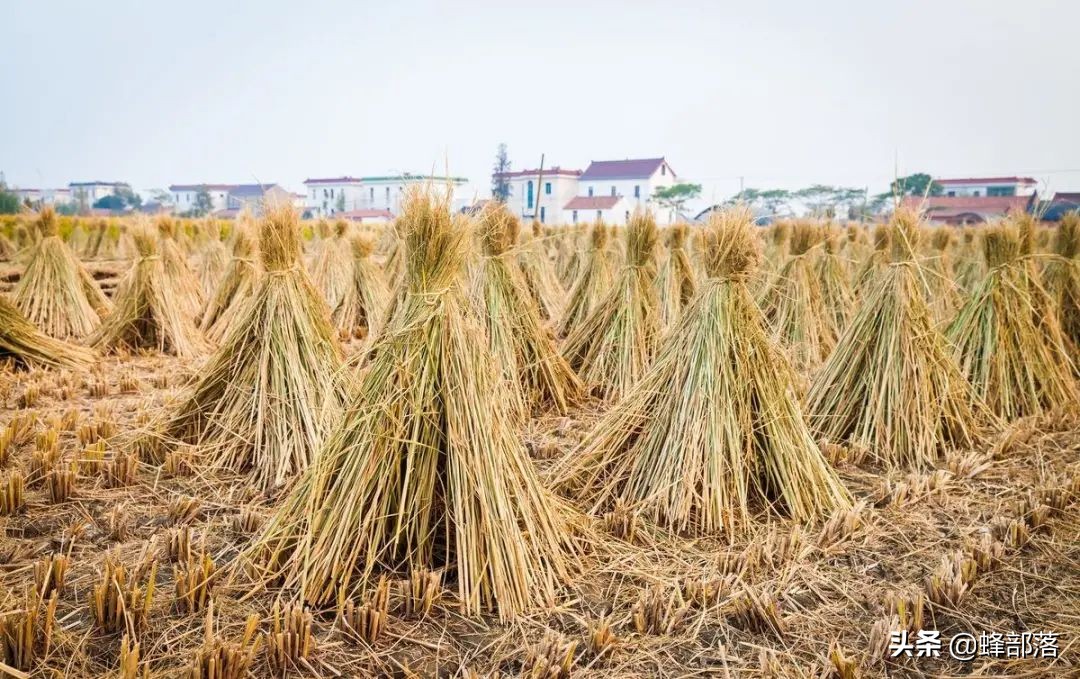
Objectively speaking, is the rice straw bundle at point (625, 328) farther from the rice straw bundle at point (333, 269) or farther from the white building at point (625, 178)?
the white building at point (625, 178)

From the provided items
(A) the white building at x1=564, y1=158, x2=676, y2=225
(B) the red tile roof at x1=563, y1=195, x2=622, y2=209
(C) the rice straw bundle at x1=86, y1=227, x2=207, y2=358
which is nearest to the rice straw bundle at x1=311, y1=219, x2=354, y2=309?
(C) the rice straw bundle at x1=86, y1=227, x2=207, y2=358

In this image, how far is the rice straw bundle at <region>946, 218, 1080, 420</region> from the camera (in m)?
5.23

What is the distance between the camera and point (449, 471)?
2588 millimetres

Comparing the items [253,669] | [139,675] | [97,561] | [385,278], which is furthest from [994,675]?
[385,278]

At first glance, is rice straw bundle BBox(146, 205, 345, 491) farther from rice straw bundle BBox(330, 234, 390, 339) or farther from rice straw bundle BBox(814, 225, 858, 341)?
rice straw bundle BBox(814, 225, 858, 341)

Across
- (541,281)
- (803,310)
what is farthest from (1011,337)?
(541,281)

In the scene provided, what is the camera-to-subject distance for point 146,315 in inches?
268

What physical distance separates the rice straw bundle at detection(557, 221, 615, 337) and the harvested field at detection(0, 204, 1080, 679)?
81.7 inches

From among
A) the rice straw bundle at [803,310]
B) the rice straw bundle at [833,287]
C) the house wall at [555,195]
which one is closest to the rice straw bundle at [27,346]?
the rice straw bundle at [803,310]

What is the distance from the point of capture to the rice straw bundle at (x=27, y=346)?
564cm

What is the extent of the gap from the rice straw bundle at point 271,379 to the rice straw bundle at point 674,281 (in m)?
3.43

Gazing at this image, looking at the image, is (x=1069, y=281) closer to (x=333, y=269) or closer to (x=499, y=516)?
(x=499, y=516)

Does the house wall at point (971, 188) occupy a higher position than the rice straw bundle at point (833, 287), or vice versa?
the house wall at point (971, 188)

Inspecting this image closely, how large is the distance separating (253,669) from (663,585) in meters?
1.41
